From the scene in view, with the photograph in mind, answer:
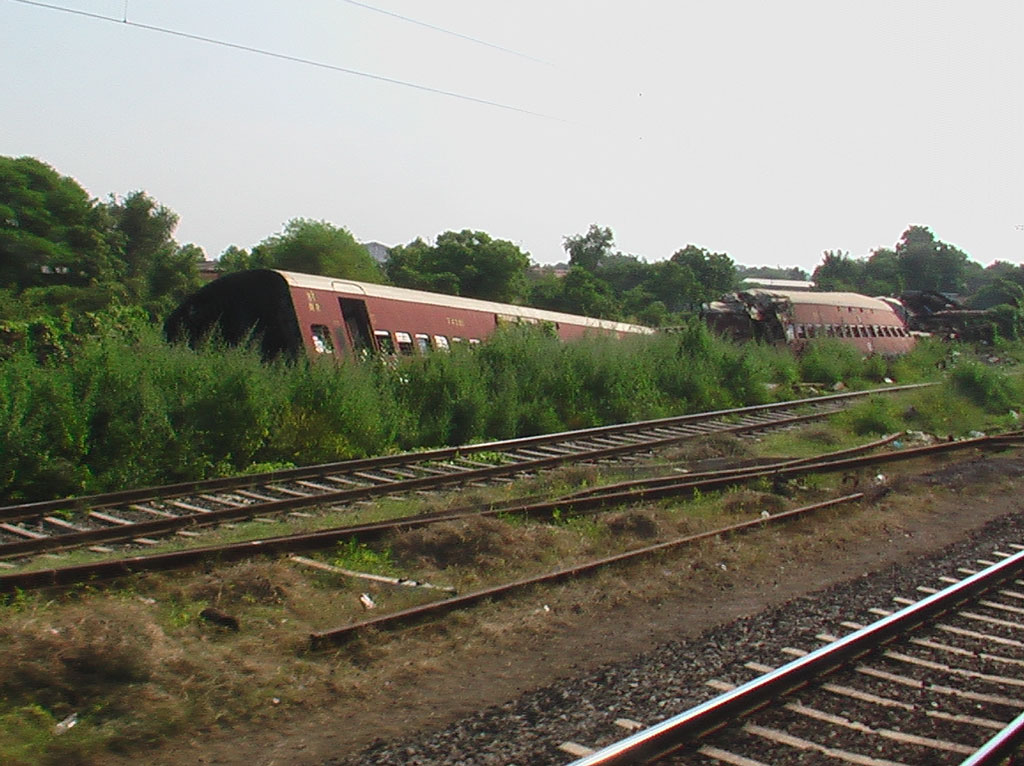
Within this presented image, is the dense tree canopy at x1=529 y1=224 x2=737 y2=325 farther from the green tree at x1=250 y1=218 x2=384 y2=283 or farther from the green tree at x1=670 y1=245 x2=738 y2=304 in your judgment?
the green tree at x1=250 y1=218 x2=384 y2=283

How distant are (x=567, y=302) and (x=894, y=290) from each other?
42.9 metres

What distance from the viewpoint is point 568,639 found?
248 inches

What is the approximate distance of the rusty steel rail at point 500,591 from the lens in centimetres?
589

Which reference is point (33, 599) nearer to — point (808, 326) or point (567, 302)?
point (808, 326)

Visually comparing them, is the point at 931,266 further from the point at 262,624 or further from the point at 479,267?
the point at 262,624

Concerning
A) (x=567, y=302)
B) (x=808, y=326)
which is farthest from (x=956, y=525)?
(x=567, y=302)

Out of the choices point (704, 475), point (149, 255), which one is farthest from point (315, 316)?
point (149, 255)

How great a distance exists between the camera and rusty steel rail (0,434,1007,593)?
21.0 ft

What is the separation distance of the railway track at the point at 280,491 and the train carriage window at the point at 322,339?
148 inches

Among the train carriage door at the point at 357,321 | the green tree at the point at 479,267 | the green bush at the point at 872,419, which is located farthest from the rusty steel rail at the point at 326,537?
the green tree at the point at 479,267

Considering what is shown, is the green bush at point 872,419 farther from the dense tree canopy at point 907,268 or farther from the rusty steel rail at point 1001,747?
the dense tree canopy at point 907,268

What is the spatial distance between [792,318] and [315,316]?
18940mm

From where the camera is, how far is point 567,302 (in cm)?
5497

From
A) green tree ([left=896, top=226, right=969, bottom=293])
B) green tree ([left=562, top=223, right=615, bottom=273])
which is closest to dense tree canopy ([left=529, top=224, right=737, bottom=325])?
green tree ([left=562, top=223, right=615, bottom=273])
